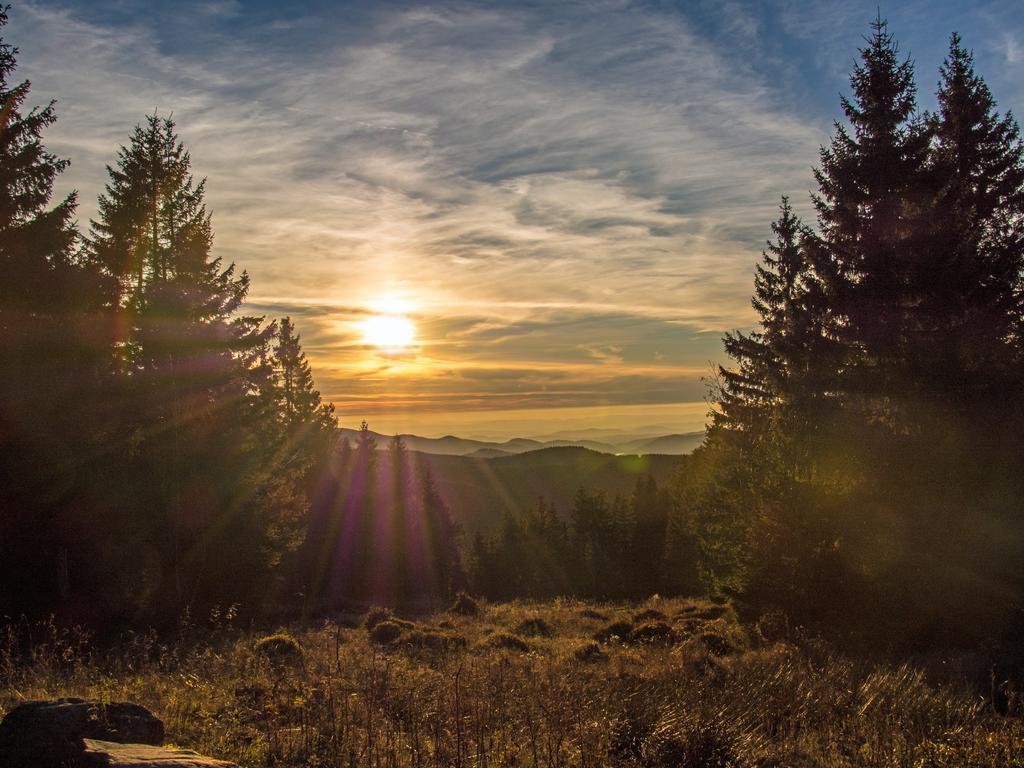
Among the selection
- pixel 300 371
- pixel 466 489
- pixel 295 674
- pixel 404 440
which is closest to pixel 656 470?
pixel 466 489

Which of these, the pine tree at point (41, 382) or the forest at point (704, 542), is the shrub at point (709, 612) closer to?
the forest at point (704, 542)

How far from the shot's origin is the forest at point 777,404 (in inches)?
585

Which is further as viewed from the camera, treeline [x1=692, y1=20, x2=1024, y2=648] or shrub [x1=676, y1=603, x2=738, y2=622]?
shrub [x1=676, y1=603, x2=738, y2=622]

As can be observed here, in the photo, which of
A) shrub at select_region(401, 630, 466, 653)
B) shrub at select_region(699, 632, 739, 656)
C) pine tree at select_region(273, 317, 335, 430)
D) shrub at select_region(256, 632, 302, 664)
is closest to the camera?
shrub at select_region(256, 632, 302, 664)

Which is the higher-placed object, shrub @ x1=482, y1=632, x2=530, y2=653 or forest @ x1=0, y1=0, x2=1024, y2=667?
forest @ x1=0, y1=0, x2=1024, y2=667

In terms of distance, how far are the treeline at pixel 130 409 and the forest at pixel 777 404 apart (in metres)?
0.06

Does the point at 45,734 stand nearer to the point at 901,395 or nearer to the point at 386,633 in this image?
the point at 386,633

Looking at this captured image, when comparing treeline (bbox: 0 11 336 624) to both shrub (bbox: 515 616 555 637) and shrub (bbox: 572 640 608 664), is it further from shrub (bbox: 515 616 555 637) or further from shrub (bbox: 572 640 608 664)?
shrub (bbox: 572 640 608 664)

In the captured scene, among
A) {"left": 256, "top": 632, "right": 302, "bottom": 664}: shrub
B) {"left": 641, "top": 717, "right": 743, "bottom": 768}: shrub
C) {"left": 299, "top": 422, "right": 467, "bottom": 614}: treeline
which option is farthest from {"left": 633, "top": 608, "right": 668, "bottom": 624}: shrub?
{"left": 299, "top": 422, "right": 467, "bottom": 614}: treeline

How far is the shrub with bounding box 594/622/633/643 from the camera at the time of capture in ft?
57.2

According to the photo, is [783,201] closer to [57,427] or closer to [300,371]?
[57,427]

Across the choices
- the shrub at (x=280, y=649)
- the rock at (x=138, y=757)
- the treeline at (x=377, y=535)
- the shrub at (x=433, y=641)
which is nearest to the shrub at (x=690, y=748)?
the rock at (x=138, y=757)

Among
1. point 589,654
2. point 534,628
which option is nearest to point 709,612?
point 534,628

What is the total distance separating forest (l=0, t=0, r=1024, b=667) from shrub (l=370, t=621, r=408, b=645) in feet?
14.7
